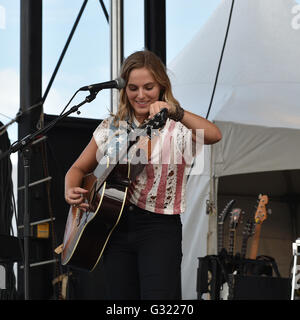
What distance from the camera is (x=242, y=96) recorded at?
16.9 feet

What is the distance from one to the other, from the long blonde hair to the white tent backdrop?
114 inches

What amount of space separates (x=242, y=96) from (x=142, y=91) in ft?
10.5

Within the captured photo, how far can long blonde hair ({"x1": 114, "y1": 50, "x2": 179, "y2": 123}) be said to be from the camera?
6.84 feet

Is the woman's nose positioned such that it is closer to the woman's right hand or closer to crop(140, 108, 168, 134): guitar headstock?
crop(140, 108, 168, 134): guitar headstock

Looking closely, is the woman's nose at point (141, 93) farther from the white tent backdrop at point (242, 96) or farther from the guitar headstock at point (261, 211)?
the white tent backdrop at point (242, 96)

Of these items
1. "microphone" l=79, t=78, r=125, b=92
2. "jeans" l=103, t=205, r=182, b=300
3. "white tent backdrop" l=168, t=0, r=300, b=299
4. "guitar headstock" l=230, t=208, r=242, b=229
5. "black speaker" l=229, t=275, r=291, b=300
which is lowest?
"black speaker" l=229, t=275, r=291, b=300

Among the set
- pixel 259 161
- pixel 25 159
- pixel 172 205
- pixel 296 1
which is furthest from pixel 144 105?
pixel 296 1

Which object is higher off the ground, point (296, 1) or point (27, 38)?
point (296, 1)

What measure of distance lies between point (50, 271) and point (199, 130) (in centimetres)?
282

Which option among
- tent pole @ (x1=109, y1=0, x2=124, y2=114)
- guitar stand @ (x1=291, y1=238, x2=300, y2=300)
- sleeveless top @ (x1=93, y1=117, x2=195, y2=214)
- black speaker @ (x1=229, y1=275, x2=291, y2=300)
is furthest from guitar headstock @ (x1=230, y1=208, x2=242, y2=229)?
sleeveless top @ (x1=93, y1=117, x2=195, y2=214)

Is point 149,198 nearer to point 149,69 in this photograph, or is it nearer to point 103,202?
point 103,202

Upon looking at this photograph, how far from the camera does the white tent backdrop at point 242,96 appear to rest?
16.3 ft

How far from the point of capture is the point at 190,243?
5.63 meters
